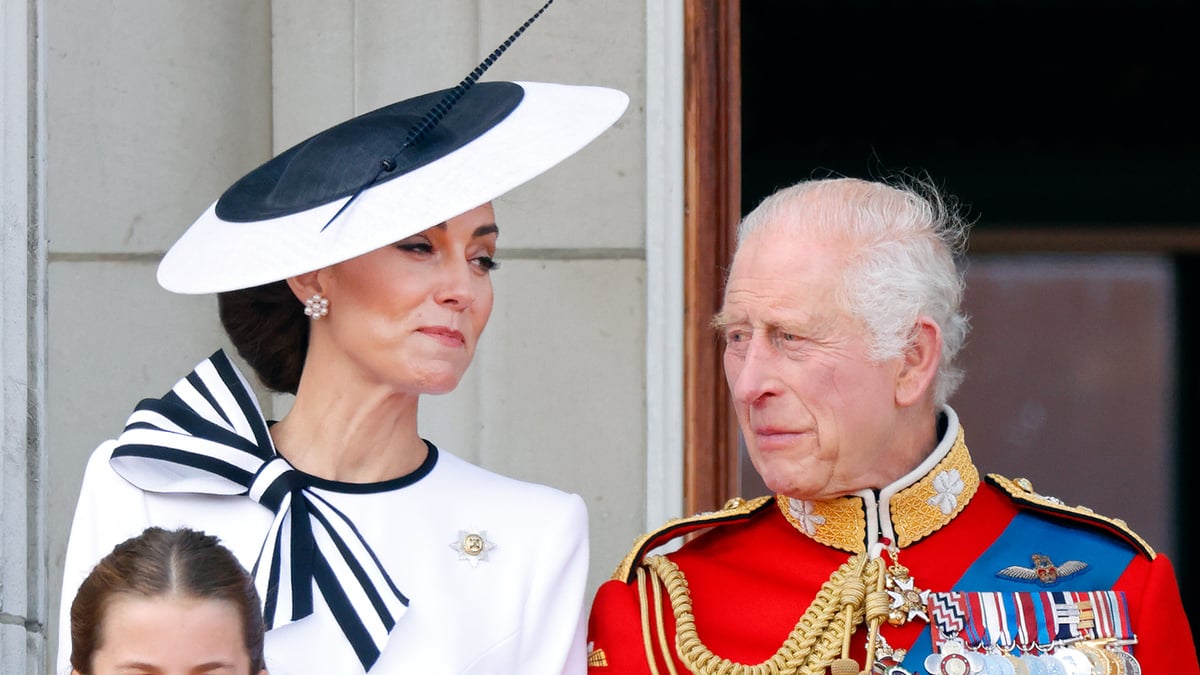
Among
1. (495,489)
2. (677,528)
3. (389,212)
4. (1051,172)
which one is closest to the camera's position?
(389,212)

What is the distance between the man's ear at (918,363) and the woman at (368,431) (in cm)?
49

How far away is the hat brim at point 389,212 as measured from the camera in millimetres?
2297

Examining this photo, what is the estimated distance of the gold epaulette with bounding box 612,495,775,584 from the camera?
8.59ft

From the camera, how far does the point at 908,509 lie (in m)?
2.56

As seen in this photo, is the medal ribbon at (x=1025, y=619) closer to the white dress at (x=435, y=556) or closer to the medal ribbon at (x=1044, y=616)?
the medal ribbon at (x=1044, y=616)

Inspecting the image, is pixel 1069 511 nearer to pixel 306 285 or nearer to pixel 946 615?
pixel 946 615

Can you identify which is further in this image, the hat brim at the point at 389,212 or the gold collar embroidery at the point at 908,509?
the gold collar embroidery at the point at 908,509

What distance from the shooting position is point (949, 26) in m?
6.48

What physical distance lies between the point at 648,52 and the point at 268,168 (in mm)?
1304

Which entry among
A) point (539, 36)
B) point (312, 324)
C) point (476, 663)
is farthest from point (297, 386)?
point (539, 36)

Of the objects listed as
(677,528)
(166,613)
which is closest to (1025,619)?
(677,528)

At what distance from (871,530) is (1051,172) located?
5.16 meters

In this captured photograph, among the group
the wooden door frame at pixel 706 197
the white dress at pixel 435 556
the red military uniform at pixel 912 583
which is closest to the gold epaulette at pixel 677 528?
the red military uniform at pixel 912 583

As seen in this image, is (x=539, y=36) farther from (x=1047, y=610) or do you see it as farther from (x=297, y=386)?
(x=1047, y=610)
